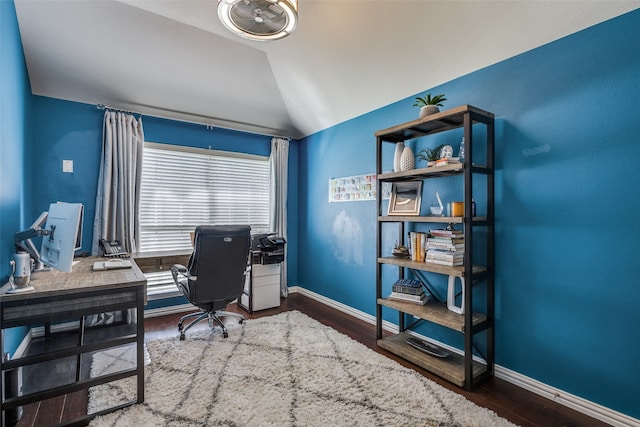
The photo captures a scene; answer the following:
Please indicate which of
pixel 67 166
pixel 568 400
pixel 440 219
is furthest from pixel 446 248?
pixel 67 166

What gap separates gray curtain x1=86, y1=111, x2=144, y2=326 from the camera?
127 inches

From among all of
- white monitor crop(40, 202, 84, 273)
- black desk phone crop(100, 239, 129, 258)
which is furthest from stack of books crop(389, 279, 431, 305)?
black desk phone crop(100, 239, 129, 258)

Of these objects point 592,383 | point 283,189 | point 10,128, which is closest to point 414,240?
point 592,383

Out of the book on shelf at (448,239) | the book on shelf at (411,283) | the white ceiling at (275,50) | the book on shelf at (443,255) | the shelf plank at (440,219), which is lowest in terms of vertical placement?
the book on shelf at (411,283)

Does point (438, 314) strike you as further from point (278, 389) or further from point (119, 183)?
point (119, 183)

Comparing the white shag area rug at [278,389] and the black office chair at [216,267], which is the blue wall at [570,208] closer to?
the white shag area rug at [278,389]

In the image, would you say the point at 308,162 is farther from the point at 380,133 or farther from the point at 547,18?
the point at 547,18

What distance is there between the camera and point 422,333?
2.87m

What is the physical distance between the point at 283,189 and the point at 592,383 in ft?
12.2

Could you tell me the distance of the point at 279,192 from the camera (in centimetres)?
445

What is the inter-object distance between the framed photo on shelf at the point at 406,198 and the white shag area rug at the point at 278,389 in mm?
1275

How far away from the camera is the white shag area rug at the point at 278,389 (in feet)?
5.82

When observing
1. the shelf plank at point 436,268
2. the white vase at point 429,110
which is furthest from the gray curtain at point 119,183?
the white vase at point 429,110

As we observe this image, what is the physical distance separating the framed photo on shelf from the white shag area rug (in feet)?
4.18
